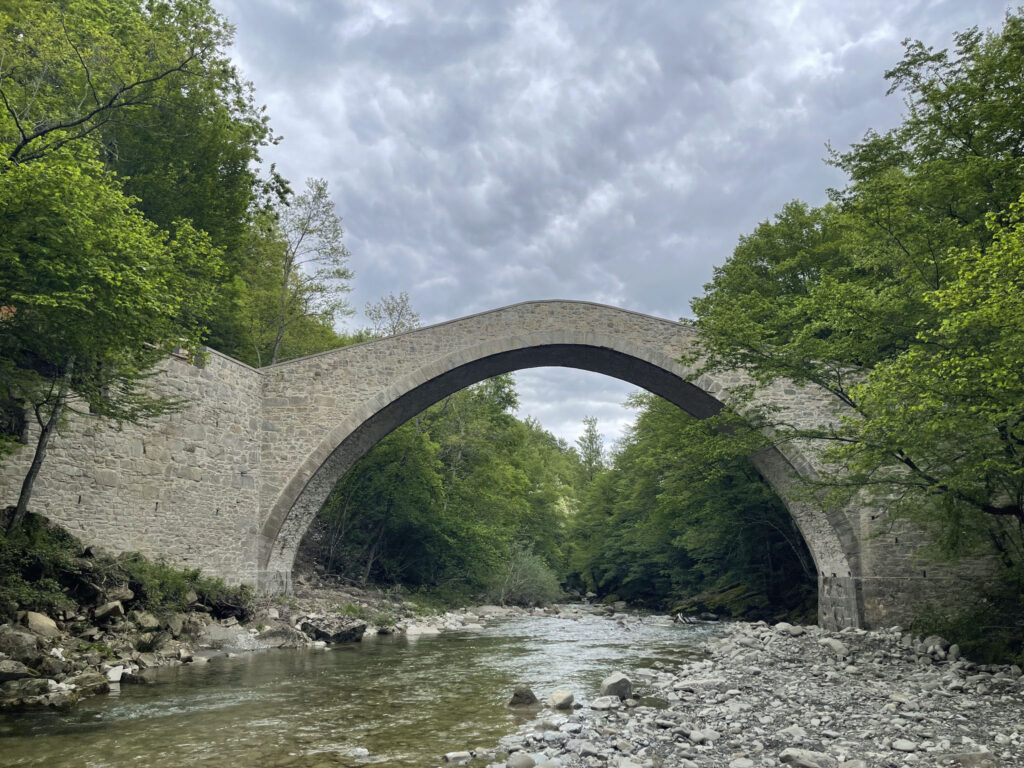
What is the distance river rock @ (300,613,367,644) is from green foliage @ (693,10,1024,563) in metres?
7.94

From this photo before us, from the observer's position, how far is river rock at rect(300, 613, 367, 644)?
40.0 feet

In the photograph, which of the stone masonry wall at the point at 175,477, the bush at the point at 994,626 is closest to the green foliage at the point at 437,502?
the stone masonry wall at the point at 175,477

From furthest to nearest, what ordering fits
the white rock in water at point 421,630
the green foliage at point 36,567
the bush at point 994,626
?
the white rock in water at point 421,630 → the bush at point 994,626 → the green foliage at point 36,567

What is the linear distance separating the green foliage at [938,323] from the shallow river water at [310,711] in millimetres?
4387

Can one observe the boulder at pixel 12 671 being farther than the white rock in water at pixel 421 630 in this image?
No

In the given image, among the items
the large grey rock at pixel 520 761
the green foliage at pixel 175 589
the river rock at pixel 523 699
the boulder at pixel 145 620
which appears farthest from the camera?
the green foliage at pixel 175 589

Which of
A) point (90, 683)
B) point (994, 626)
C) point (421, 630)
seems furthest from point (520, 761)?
point (421, 630)

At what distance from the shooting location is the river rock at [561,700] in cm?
660

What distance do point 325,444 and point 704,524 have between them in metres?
11.4

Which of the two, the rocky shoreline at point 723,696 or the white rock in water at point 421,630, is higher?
the rocky shoreline at point 723,696

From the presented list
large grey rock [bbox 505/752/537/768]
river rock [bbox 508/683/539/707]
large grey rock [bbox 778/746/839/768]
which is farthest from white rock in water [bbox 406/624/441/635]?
large grey rock [bbox 778/746/839/768]

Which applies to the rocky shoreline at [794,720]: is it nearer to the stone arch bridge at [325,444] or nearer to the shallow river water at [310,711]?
the shallow river water at [310,711]

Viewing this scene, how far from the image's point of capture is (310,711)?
6434mm

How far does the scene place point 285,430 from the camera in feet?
48.0
